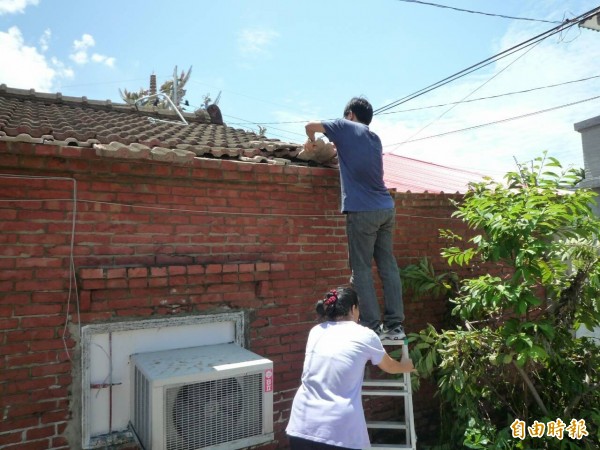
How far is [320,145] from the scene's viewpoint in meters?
3.83

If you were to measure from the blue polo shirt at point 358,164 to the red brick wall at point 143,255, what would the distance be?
0.58m

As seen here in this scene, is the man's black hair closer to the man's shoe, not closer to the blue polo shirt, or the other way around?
the blue polo shirt

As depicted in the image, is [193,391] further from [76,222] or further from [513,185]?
[513,185]

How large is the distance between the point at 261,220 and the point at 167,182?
0.84m

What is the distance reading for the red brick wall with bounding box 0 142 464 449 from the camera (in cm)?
280

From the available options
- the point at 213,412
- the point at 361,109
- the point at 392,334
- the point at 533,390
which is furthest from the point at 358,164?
the point at 533,390

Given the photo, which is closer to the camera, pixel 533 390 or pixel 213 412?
pixel 213 412

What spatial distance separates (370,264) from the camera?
11.3 feet

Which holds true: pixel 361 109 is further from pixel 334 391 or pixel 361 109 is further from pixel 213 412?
pixel 213 412

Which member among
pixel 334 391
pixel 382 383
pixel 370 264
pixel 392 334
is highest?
pixel 370 264

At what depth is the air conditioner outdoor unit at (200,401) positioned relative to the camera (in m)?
2.59

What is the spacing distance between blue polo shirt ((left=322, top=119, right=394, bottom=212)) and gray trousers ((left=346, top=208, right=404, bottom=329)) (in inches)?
3.0

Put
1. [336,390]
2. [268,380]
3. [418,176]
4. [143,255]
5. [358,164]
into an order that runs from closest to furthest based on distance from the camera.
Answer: [336,390]
[268,380]
[143,255]
[358,164]
[418,176]

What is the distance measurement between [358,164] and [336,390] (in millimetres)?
1685
